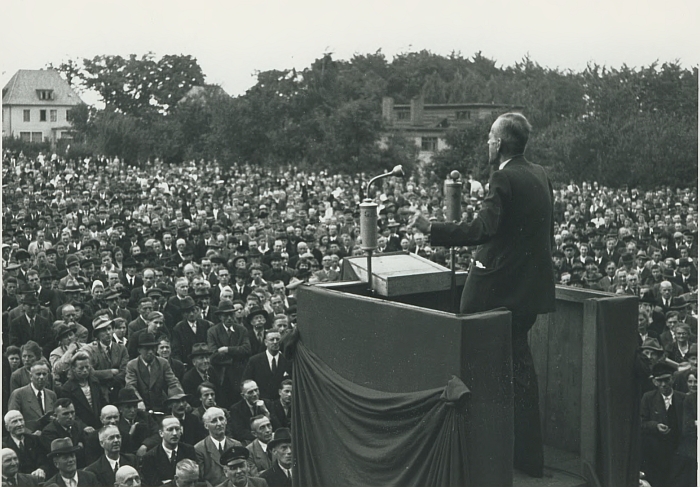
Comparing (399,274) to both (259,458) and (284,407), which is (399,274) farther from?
(284,407)

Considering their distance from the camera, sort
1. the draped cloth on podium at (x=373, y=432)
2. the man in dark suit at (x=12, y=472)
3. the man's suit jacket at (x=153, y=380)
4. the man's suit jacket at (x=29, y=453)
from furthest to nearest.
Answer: the man's suit jacket at (x=153, y=380), the man's suit jacket at (x=29, y=453), the man in dark suit at (x=12, y=472), the draped cloth on podium at (x=373, y=432)

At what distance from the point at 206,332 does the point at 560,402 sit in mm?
5731

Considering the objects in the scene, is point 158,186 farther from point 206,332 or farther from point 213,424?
point 213,424

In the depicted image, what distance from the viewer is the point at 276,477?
6801 millimetres

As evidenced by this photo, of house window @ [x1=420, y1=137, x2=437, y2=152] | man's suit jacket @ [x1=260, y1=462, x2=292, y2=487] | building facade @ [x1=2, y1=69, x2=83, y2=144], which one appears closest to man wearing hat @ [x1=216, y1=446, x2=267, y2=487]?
man's suit jacket @ [x1=260, y1=462, x2=292, y2=487]

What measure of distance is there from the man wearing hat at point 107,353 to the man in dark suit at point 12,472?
188 centimetres

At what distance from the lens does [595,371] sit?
412 cm

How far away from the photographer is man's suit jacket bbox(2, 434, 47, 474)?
6691mm

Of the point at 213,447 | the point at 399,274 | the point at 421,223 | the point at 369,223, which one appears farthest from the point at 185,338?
the point at 421,223

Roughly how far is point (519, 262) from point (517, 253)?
4 centimetres

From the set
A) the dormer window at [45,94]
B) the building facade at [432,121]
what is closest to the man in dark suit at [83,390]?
the building facade at [432,121]

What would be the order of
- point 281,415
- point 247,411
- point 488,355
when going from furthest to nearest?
point 281,415, point 247,411, point 488,355

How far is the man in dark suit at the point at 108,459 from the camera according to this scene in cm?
654

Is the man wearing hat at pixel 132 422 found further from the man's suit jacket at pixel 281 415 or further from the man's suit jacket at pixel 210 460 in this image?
the man's suit jacket at pixel 281 415
